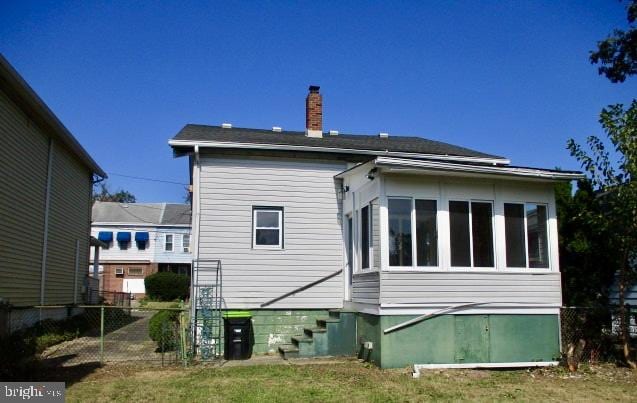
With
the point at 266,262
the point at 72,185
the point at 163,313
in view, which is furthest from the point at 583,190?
the point at 72,185

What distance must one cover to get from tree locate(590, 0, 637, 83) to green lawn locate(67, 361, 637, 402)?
1340 centimetres

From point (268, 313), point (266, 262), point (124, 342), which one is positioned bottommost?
point (124, 342)

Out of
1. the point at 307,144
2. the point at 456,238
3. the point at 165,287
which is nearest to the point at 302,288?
the point at 307,144

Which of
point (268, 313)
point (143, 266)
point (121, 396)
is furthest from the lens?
point (143, 266)

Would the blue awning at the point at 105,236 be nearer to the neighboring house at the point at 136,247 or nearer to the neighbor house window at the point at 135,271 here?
the neighboring house at the point at 136,247

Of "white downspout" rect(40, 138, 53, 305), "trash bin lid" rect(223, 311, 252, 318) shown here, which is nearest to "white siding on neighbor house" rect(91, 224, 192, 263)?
"white downspout" rect(40, 138, 53, 305)

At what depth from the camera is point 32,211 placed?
1470 cm

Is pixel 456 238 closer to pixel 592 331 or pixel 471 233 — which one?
pixel 471 233

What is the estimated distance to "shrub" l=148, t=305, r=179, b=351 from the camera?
11461mm

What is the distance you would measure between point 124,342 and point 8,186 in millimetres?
4858

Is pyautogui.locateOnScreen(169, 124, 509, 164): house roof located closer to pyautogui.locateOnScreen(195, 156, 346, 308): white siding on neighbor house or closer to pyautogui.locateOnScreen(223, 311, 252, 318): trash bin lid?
pyautogui.locateOnScreen(195, 156, 346, 308): white siding on neighbor house

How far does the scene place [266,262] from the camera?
12.5 m

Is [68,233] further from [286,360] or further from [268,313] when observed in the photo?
[286,360]

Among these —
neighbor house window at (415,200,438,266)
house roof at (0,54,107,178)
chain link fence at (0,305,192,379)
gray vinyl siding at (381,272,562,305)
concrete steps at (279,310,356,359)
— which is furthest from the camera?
house roof at (0,54,107,178)
